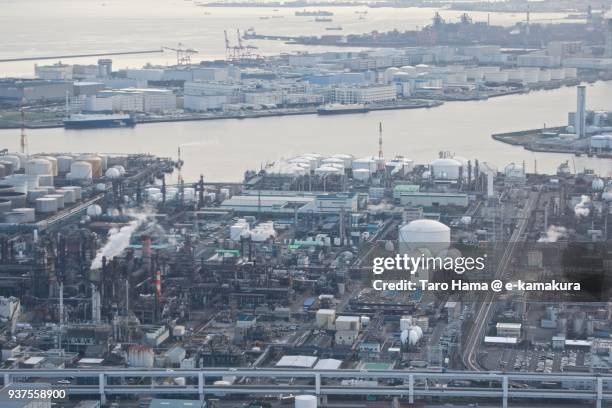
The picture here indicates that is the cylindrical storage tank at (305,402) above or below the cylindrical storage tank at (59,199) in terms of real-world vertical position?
below

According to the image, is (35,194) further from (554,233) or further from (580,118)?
(580,118)

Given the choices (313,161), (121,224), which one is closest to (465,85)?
(313,161)

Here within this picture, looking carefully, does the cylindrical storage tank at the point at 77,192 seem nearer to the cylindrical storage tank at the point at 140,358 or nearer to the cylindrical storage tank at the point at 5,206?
the cylindrical storage tank at the point at 5,206

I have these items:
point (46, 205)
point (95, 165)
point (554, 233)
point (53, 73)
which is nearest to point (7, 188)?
point (46, 205)

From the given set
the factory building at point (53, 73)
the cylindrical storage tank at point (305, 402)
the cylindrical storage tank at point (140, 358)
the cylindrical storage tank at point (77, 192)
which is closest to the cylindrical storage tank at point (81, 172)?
the cylindrical storage tank at point (77, 192)

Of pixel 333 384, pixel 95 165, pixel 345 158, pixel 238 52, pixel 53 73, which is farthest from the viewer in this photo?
pixel 238 52

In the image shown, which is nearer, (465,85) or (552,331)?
(552,331)

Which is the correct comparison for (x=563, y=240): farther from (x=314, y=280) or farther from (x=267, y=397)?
(x=267, y=397)
